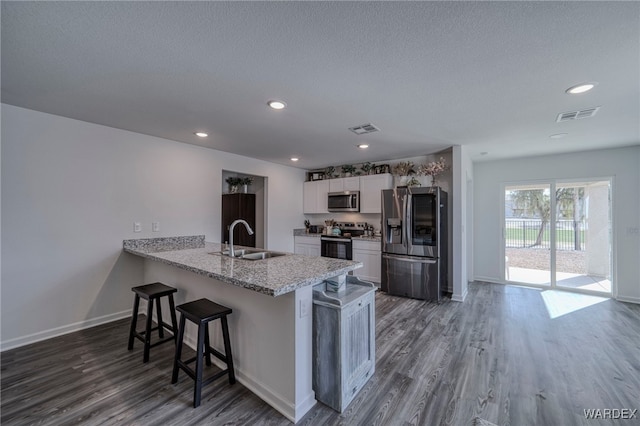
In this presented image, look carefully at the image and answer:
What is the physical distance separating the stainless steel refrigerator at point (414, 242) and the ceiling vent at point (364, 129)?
4.54 feet

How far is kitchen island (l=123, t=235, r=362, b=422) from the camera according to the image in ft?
5.69

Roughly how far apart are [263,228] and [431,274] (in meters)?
3.17

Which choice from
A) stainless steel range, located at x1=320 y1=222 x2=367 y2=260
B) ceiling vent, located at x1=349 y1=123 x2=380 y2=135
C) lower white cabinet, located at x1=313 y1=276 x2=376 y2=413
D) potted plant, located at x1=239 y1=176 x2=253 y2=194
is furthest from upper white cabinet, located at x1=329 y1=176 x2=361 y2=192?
lower white cabinet, located at x1=313 y1=276 x2=376 y2=413

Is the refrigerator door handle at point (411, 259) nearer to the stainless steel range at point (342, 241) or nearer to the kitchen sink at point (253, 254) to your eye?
the stainless steel range at point (342, 241)

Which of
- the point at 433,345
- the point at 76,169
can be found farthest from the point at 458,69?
the point at 76,169

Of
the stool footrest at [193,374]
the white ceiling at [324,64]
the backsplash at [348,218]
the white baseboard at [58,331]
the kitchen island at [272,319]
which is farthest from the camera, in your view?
the backsplash at [348,218]

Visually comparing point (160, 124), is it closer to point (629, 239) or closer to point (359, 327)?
point (359, 327)

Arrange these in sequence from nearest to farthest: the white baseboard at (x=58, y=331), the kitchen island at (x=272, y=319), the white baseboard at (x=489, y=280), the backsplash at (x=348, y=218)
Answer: the kitchen island at (x=272, y=319)
the white baseboard at (x=58, y=331)
the white baseboard at (x=489, y=280)
the backsplash at (x=348, y=218)

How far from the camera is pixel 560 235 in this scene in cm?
462

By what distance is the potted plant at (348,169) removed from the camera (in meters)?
5.44

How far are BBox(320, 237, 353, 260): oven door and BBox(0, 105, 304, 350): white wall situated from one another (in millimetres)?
2499

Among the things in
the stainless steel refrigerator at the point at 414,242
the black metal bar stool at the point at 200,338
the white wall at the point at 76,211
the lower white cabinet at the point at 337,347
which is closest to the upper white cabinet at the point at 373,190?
the stainless steel refrigerator at the point at 414,242

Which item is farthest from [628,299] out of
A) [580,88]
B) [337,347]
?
[337,347]

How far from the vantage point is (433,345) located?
271 cm
